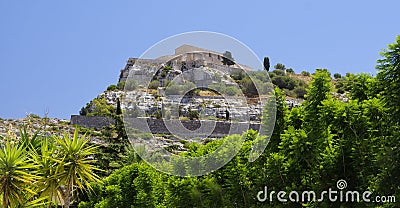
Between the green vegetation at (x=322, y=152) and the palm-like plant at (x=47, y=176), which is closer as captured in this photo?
the green vegetation at (x=322, y=152)

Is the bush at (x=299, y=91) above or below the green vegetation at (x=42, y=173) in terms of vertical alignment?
above

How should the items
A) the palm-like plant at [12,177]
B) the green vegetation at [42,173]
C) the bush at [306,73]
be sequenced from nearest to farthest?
1. the palm-like plant at [12,177]
2. the green vegetation at [42,173]
3. the bush at [306,73]

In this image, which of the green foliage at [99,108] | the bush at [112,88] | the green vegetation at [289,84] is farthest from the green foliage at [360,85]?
the bush at [112,88]

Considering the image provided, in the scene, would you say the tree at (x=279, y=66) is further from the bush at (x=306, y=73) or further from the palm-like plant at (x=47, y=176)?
the palm-like plant at (x=47, y=176)

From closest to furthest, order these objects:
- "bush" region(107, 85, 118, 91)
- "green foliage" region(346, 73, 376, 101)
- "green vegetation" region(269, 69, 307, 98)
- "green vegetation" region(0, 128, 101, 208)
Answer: "green foliage" region(346, 73, 376, 101) → "green vegetation" region(0, 128, 101, 208) → "green vegetation" region(269, 69, 307, 98) → "bush" region(107, 85, 118, 91)

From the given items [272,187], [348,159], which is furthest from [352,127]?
[272,187]

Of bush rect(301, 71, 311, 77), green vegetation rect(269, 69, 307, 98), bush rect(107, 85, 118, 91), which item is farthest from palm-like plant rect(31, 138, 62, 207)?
bush rect(301, 71, 311, 77)

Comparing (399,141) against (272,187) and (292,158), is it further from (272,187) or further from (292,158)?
(272,187)

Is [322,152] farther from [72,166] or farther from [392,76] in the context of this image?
[72,166]

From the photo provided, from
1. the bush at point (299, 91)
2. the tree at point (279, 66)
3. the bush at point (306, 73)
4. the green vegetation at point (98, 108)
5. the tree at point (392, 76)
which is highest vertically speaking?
the tree at point (279, 66)

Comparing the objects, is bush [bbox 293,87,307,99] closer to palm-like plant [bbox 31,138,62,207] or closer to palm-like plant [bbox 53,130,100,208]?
palm-like plant [bbox 31,138,62,207]

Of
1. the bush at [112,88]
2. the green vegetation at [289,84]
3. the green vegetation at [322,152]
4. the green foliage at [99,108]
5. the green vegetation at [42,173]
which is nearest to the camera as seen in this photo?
the green vegetation at [322,152]

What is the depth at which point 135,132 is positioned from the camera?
28.9 meters

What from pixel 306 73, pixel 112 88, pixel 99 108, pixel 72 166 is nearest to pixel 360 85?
pixel 72 166
